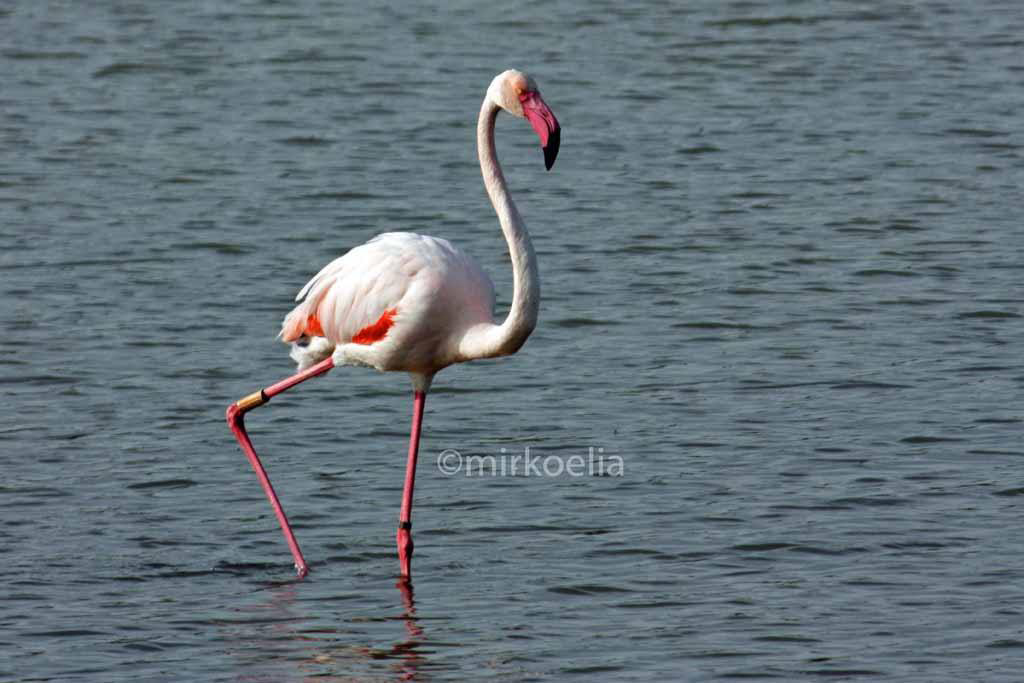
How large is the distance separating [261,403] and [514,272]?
1565mm

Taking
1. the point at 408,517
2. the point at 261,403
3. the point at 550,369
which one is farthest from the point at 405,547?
the point at 550,369

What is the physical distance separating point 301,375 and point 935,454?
3.14 m

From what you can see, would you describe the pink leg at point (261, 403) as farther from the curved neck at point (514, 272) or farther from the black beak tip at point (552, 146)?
the black beak tip at point (552, 146)

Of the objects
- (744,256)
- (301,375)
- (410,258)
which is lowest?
(744,256)

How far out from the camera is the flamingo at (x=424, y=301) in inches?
306

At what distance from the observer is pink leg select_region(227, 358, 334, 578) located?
8375 mm

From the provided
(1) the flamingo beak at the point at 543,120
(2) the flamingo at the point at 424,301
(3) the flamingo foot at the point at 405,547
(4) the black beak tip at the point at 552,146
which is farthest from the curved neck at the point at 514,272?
(3) the flamingo foot at the point at 405,547

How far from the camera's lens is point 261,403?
881cm

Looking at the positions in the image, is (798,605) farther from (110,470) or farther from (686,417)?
(110,470)

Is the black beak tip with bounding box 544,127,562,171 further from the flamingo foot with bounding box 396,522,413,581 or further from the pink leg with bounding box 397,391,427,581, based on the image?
the flamingo foot with bounding box 396,522,413,581

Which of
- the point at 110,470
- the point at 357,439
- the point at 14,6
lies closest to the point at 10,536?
the point at 110,470

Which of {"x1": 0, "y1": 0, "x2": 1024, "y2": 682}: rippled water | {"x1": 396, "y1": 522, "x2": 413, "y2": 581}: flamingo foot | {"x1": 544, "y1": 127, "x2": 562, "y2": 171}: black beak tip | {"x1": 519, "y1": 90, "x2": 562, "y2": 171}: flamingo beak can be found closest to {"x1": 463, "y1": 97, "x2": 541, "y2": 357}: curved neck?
{"x1": 519, "y1": 90, "x2": 562, "y2": 171}: flamingo beak

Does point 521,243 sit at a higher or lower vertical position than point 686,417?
higher

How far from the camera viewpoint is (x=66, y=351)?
37.6 feet
